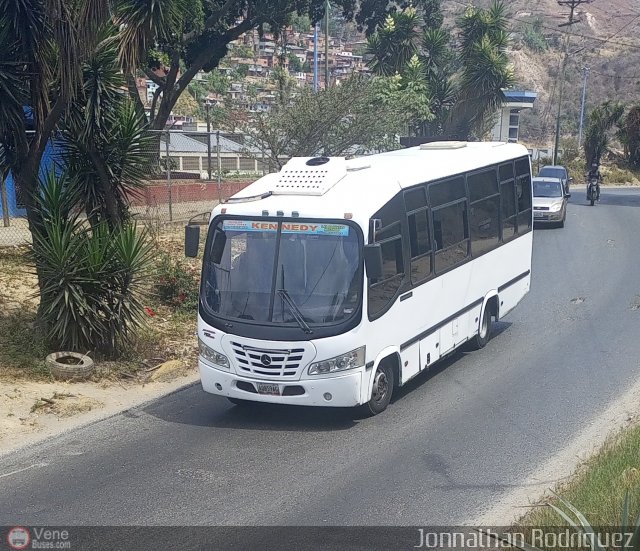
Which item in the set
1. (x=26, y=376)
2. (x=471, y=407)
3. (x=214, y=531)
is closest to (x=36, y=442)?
(x=26, y=376)

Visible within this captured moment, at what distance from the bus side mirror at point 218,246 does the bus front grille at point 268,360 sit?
105cm

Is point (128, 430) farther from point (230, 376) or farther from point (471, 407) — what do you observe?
point (471, 407)

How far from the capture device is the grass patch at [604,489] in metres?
6.55

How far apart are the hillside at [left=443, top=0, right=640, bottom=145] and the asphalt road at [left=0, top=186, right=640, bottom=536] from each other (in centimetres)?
8484

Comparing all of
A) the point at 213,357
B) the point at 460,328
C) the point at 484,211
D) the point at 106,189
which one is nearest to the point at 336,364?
the point at 213,357

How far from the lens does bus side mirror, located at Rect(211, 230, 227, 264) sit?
9898mm

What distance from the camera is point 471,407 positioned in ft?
34.5

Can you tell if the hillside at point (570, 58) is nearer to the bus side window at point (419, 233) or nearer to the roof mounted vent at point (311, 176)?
the bus side window at point (419, 233)

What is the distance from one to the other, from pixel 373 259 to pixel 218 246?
1.85m

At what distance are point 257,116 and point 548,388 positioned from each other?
47.4 feet

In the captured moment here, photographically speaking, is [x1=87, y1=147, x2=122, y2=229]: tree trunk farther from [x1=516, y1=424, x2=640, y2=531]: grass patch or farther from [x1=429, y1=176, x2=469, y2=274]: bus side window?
[x1=516, y1=424, x2=640, y2=531]: grass patch

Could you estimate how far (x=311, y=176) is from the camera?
10219mm

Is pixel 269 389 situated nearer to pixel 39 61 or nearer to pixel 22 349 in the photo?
pixel 22 349

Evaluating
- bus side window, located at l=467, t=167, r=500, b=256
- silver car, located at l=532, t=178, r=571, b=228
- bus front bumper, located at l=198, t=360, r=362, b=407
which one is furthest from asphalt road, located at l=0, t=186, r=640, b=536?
silver car, located at l=532, t=178, r=571, b=228
